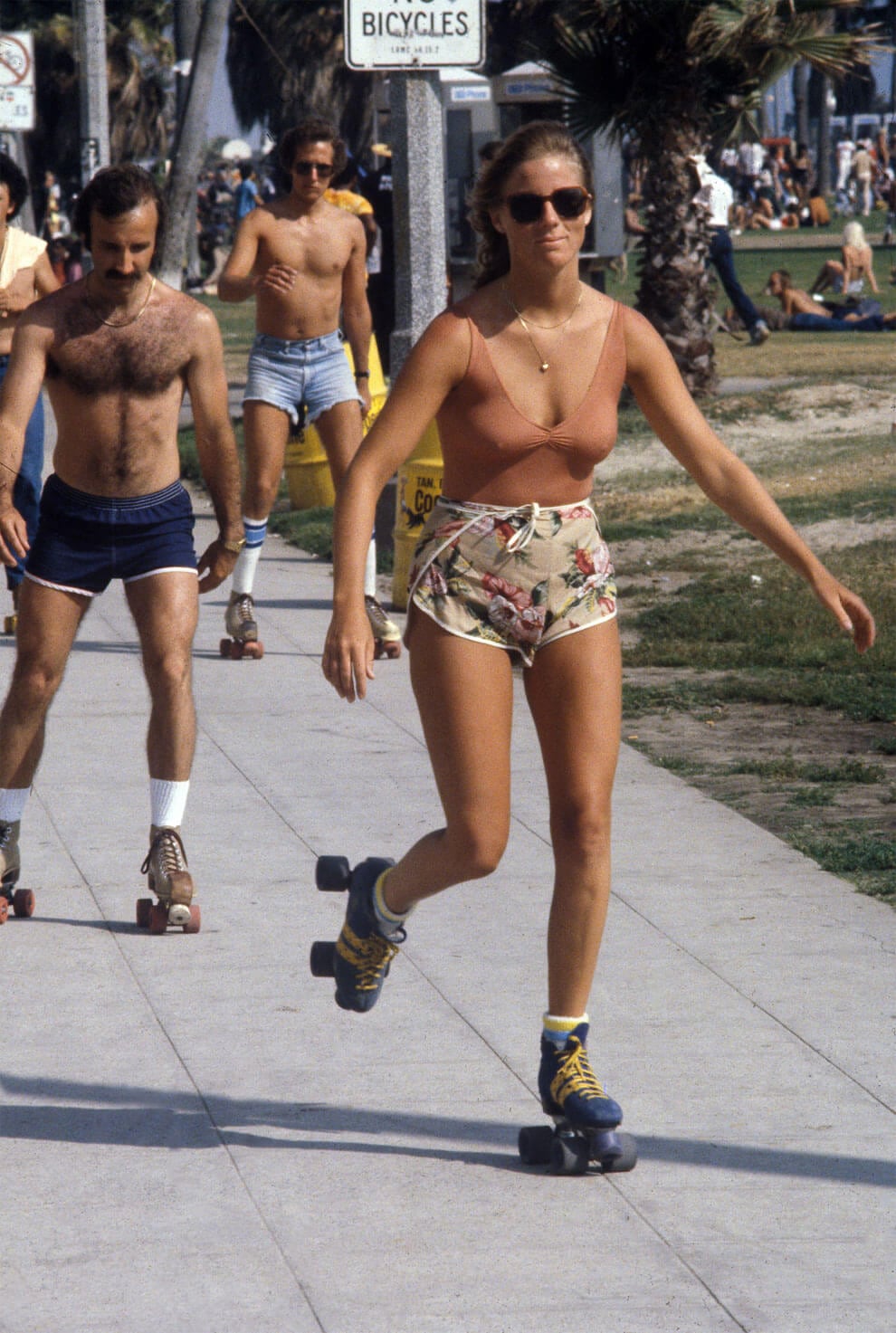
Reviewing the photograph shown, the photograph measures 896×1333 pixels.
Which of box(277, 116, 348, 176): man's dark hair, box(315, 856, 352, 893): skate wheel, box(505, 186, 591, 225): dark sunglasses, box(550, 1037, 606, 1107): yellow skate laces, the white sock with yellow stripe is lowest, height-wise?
box(550, 1037, 606, 1107): yellow skate laces

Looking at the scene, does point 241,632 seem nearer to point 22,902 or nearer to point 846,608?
point 22,902

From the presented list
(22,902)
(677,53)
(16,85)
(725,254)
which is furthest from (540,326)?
(16,85)

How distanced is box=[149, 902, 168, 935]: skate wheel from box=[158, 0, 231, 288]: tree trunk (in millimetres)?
14350

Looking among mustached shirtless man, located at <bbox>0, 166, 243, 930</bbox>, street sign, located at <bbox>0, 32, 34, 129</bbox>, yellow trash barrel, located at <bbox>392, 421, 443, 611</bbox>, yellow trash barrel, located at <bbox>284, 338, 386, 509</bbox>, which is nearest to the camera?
mustached shirtless man, located at <bbox>0, 166, 243, 930</bbox>

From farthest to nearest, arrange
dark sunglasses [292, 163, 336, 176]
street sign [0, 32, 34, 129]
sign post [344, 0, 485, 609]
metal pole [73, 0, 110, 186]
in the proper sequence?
metal pole [73, 0, 110, 186] → street sign [0, 32, 34, 129] → sign post [344, 0, 485, 609] → dark sunglasses [292, 163, 336, 176]

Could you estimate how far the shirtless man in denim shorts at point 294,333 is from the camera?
835 cm

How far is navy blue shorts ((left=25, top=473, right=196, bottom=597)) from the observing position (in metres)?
5.09

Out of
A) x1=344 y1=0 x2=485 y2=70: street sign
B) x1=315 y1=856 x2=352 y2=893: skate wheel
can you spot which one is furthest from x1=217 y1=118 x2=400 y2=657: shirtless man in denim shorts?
x1=315 y1=856 x2=352 y2=893: skate wheel

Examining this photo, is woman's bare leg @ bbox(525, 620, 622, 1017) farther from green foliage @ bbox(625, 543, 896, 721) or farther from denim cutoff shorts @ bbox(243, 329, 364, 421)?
denim cutoff shorts @ bbox(243, 329, 364, 421)

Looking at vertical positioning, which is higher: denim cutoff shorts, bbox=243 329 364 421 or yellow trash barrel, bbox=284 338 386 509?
denim cutoff shorts, bbox=243 329 364 421

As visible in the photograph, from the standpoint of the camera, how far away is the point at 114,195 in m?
4.85

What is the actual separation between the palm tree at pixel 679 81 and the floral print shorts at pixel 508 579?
1155 cm

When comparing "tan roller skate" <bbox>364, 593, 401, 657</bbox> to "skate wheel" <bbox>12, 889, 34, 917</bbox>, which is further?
"tan roller skate" <bbox>364, 593, 401, 657</bbox>

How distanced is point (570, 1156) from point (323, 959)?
2.45 ft
